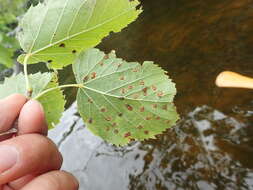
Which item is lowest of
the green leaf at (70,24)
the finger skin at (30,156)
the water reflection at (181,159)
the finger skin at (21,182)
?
the water reflection at (181,159)

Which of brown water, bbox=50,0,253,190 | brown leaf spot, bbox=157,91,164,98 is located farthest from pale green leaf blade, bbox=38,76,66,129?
brown water, bbox=50,0,253,190

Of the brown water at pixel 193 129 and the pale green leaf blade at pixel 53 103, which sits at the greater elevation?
the pale green leaf blade at pixel 53 103

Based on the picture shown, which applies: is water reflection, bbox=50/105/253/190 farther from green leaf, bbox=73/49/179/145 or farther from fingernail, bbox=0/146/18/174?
fingernail, bbox=0/146/18/174

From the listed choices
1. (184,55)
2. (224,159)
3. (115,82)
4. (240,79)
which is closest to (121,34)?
(184,55)

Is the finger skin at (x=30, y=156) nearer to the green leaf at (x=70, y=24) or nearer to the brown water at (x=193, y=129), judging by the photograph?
the green leaf at (x=70, y=24)

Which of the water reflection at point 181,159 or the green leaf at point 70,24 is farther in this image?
the water reflection at point 181,159

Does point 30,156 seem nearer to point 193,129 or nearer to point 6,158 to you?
point 6,158

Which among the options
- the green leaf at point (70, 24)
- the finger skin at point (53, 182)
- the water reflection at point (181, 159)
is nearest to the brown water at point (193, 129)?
the water reflection at point (181, 159)
